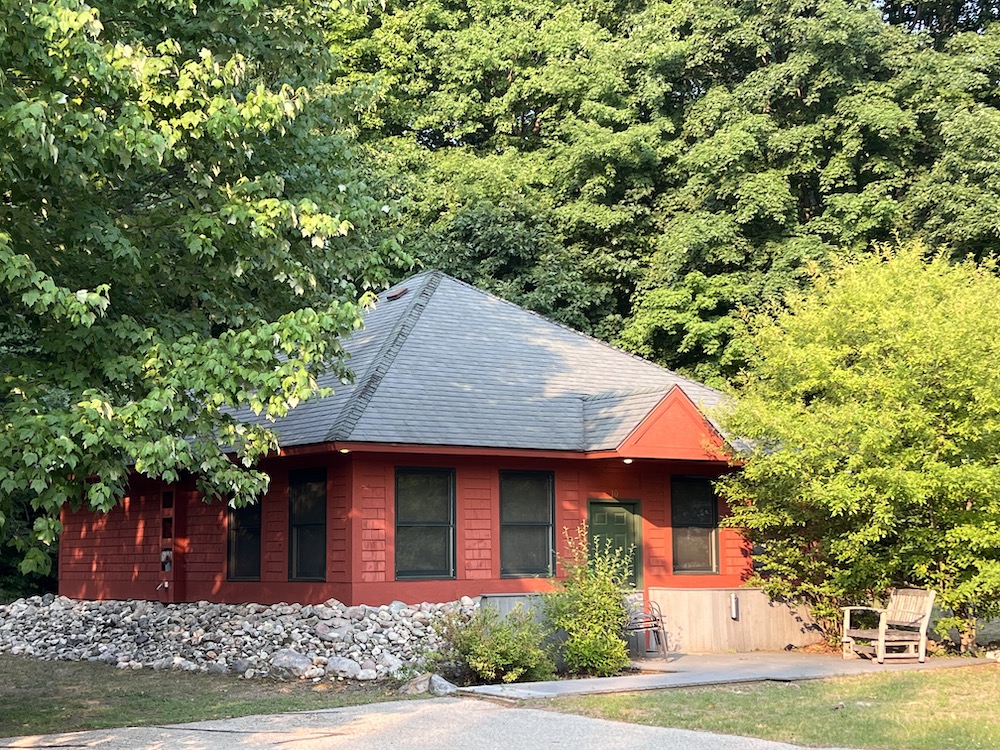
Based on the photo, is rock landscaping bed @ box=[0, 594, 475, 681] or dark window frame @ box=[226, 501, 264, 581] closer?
rock landscaping bed @ box=[0, 594, 475, 681]

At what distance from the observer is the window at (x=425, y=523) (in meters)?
16.5

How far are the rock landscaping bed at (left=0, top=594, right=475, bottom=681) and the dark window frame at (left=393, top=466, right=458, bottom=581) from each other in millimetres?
492

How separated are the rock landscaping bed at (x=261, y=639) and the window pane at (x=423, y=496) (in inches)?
49.6

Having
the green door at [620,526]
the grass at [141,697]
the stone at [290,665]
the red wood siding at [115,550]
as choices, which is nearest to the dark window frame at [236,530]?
the red wood siding at [115,550]

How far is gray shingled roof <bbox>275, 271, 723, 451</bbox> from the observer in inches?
658

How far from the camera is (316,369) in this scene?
40.6 feet

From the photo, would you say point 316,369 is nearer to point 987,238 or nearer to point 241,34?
point 241,34

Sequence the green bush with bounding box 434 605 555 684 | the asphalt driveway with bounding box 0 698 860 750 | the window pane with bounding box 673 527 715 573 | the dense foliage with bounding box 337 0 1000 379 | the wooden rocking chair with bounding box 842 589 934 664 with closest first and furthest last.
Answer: the asphalt driveway with bounding box 0 698 860 750 → the green bush with bounding box 434 605 555 684 → the wooden rocking chair with bounding box 842 589 934 664 → the window pane with bounding box 673 527 715 573 → the dense foliage with bounding box 337 0 1000 379

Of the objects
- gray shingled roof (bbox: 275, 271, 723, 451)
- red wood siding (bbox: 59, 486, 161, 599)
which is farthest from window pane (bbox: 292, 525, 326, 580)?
red wood siding (bbox: 59, 486, 161, 599)

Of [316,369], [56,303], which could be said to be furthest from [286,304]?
[56,303]

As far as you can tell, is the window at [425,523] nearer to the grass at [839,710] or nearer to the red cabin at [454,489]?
the red cabin at [454,489]

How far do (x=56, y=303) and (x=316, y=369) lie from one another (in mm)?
3391

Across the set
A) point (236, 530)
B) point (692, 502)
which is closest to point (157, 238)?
point (236, 530)

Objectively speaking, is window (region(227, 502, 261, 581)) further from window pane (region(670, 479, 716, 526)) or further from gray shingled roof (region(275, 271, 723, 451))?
window pane (region(670, 479, 716, 526))
